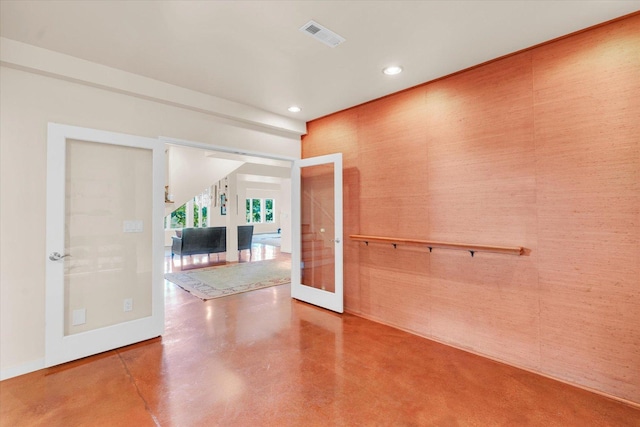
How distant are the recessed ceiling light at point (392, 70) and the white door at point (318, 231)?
119 cm

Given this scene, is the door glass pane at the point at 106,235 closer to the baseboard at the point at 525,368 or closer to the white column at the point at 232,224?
the baseboard at the point at 525,368

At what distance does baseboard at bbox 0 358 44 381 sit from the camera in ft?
7.60

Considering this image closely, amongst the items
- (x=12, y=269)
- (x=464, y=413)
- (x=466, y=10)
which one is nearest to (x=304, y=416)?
(x=464, y=413)

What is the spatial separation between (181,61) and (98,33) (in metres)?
0.61

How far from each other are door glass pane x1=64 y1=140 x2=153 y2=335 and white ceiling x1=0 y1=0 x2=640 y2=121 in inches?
36.5

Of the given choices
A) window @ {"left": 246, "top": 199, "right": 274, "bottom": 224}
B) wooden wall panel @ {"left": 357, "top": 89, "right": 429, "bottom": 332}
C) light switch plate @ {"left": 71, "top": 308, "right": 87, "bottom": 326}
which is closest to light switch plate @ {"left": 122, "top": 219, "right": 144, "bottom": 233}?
light switch plate @ {"left": 71, "top": 308, "right": 87, "bottom": 326}

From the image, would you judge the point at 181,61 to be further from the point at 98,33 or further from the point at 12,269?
the point at 12,269

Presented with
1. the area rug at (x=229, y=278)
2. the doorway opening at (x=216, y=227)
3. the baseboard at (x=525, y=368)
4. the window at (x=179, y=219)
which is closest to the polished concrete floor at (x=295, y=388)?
the baseboard at (x=525, y=368)

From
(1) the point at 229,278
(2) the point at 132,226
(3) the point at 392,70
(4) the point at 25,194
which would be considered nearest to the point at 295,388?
(2) the point at 132,226

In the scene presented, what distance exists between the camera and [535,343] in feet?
7.90

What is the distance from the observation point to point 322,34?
2229 millimetres

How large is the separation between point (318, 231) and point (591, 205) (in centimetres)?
303

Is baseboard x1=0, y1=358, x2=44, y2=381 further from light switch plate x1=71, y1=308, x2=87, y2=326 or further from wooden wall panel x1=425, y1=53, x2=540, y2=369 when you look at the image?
wooden wall panel x1=425, y1=53, x2=540, y2=369

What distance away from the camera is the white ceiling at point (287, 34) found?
76.5 inches
